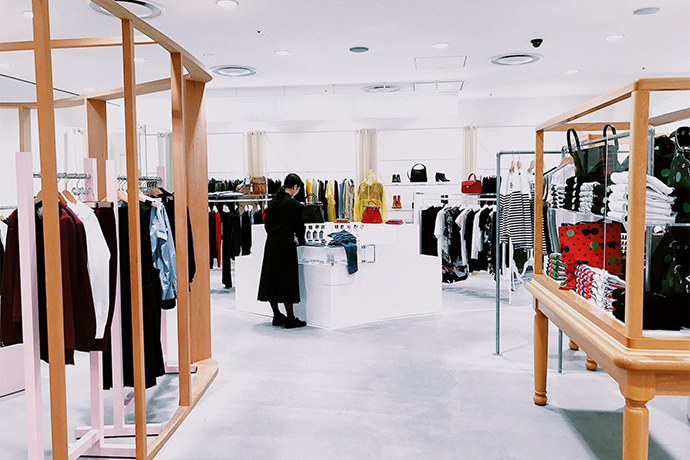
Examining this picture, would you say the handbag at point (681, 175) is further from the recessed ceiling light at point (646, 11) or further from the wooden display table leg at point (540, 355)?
the recessed ceiling light at point (646, 11)

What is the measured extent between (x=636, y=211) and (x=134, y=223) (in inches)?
81.7

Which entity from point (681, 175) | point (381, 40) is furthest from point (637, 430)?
point (381, 40)

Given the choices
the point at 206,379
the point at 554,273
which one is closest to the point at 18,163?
the point at 206,379

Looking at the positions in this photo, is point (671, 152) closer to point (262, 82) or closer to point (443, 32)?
point (443, 32)

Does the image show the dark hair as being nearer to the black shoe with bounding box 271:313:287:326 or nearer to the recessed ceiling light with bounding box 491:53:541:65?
the black shoe with bounding box 271:313:287:326

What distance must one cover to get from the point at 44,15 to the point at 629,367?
2355mm

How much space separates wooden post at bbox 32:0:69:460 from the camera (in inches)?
71.3

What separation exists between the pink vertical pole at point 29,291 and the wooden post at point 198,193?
179 centimetres

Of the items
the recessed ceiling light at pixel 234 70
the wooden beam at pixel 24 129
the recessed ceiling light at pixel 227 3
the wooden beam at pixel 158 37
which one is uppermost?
the recessed ceiling light at pixel 234 70

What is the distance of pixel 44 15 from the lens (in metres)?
1.81

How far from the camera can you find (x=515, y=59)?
695 centimetres

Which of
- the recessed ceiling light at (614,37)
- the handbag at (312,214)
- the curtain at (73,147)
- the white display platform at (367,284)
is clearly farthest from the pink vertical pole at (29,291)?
the recessed ceiling light at (614,37)

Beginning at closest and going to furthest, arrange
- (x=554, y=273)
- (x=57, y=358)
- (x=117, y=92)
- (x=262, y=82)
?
(x=57, y=358)
(x=554, y=273)
(x=117, y=92)
(x=262, y=82)

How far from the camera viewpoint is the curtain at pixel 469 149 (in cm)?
963
